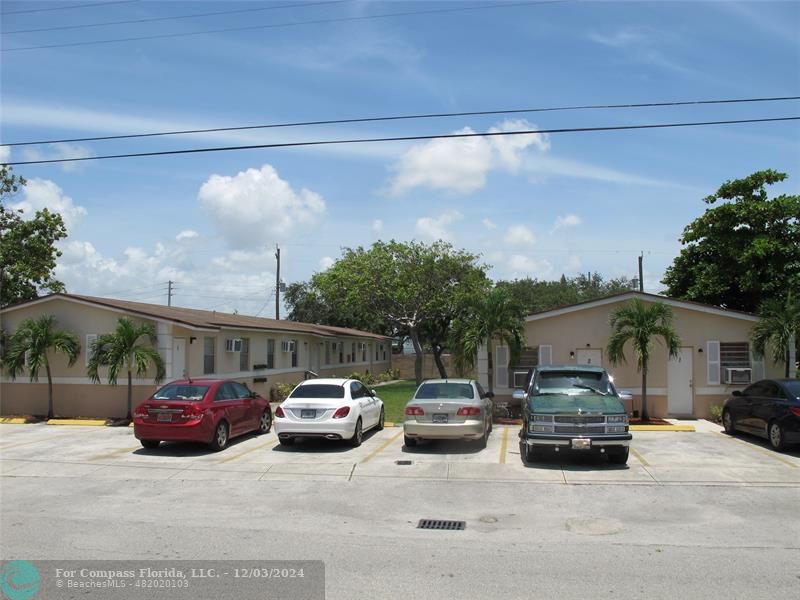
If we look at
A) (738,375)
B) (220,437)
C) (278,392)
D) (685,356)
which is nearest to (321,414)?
(220,437)

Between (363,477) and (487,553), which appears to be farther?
(363,477)

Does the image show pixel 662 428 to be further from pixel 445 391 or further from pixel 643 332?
pixel 445 391

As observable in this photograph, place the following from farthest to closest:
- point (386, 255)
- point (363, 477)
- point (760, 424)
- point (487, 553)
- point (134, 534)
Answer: point (386, 255) < point (760, 424) < point (363, 477) < point (134, 534) < point (487, 553)

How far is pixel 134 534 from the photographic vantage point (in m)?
7.57

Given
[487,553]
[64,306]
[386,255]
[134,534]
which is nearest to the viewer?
[487,553]

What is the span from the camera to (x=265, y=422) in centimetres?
1638

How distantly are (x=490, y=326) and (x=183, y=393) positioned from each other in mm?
8656

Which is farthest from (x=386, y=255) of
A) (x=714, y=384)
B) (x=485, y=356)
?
(x=714, y=384)

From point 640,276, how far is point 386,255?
67.6ft

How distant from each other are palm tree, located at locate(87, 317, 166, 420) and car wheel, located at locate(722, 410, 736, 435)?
49.3ft

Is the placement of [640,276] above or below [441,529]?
above

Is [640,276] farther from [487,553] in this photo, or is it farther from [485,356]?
[487,553]

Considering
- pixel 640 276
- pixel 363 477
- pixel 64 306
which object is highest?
pixel 640 276

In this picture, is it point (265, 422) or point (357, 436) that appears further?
point (265, 422)
